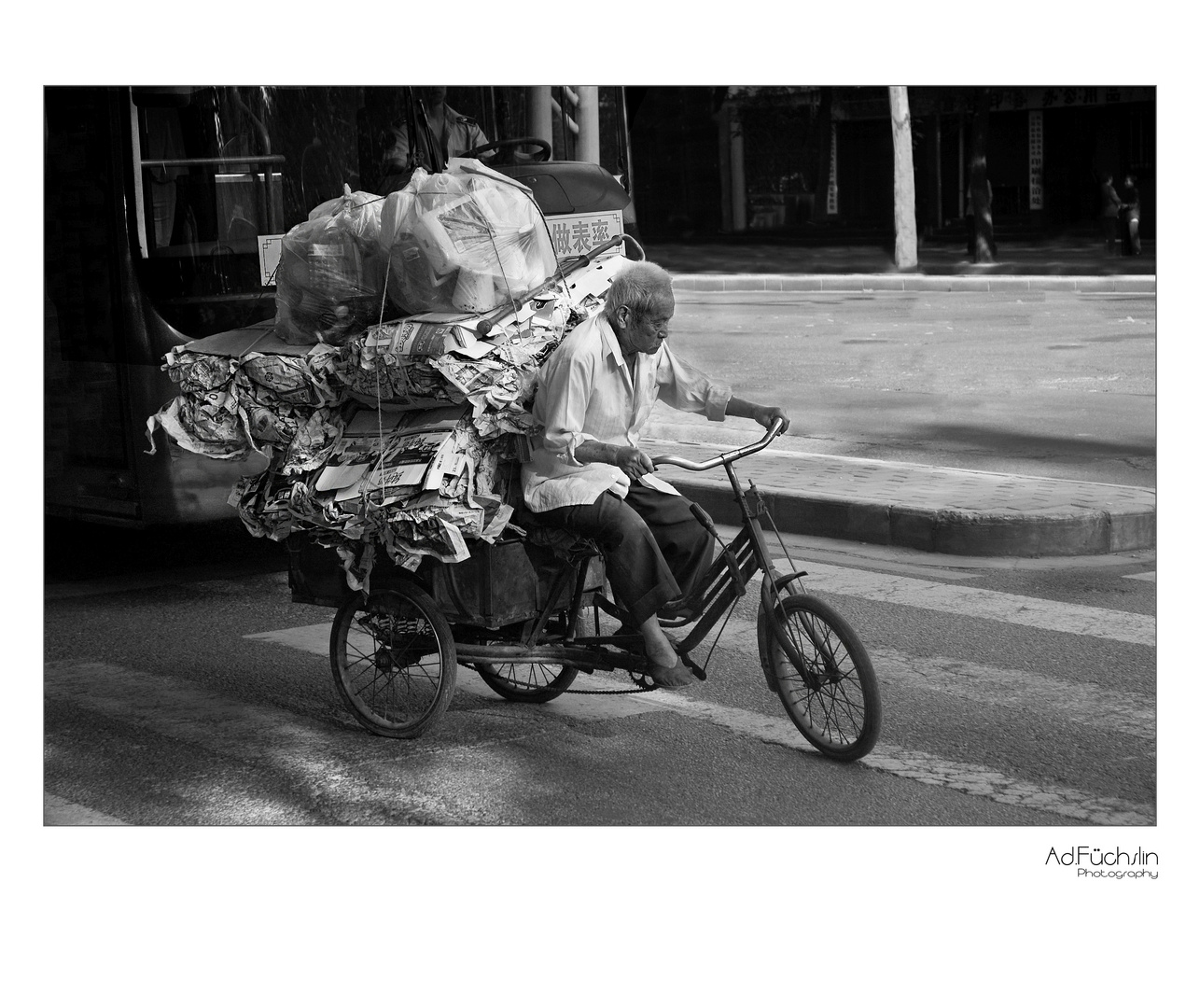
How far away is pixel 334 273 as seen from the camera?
5023 mm

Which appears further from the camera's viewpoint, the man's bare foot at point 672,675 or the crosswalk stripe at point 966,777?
the man's bare foot at point 672,675

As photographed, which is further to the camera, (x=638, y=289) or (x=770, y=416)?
(x=770, y=416)

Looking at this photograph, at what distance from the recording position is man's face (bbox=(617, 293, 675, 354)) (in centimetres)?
441

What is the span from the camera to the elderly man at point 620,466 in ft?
14.5

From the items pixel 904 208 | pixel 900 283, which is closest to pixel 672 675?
pixel 900 283

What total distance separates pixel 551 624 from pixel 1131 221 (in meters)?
21.6

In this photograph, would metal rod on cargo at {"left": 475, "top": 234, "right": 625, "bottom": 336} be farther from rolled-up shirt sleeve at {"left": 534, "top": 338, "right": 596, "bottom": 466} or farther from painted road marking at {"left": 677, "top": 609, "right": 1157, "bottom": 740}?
painted road marking at {"left": 677, "top": 609, "right": 1157, "bottom": 740}

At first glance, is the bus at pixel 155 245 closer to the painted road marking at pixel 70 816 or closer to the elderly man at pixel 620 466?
the elderly man at pixel 620 466

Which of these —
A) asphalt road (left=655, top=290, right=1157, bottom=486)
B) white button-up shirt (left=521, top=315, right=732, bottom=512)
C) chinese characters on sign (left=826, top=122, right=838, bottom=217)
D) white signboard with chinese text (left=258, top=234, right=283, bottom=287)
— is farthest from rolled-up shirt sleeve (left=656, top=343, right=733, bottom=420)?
chinese characters on sign (left=826, top=122, right=838, bottom=217)

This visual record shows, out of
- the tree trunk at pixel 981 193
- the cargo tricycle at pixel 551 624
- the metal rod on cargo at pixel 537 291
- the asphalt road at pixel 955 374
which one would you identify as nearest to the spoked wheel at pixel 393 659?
the cargo tricycle at pixel 551 624

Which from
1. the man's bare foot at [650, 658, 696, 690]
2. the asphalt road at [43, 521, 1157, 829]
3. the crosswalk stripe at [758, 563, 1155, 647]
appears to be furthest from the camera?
the crosswalk stripe at [758, 563, 1155, 647]

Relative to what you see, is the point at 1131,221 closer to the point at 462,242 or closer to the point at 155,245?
the point at 155,245

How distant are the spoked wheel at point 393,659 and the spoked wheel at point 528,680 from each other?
8.6 inches
